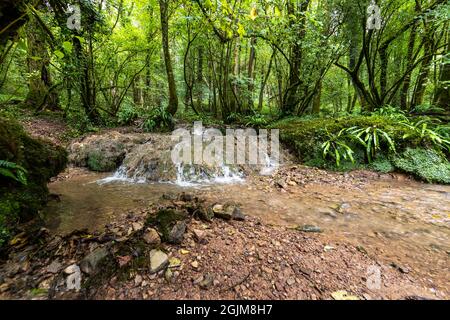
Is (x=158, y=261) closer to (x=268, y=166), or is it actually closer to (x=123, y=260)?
(x=123, y=260)

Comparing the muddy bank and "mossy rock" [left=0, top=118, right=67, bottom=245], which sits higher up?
"mossy rock" [left=0, top=118, right=67, bottom=245]

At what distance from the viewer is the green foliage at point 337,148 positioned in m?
5.46

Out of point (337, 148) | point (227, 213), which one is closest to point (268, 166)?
point (337, 148)

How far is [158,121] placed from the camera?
8.12 metres

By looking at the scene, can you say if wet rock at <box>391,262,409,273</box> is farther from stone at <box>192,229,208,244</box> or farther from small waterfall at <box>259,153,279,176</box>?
small waterfall at <box>259,153,279,176</box>

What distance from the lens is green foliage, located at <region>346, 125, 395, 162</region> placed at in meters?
5.28

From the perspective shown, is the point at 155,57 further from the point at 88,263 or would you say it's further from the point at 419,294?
the point at 419,294

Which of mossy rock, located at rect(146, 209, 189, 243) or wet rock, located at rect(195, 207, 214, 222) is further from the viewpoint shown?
wet rock, located at rect(195, 207, 214, 222)

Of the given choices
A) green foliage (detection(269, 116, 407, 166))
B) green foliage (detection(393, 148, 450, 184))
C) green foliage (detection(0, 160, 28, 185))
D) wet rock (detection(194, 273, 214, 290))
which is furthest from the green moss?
green foliage (detection(393, 148, 450, 184))

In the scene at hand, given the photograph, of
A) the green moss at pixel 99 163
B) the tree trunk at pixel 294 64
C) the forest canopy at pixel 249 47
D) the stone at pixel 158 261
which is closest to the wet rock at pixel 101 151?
the green moss at pixel 99 163

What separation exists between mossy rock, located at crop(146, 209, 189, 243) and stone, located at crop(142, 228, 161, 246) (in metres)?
0.06

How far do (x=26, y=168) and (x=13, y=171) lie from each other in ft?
0.90

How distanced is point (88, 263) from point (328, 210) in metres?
3.20

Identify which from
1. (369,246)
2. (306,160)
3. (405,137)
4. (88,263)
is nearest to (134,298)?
(88,263)
